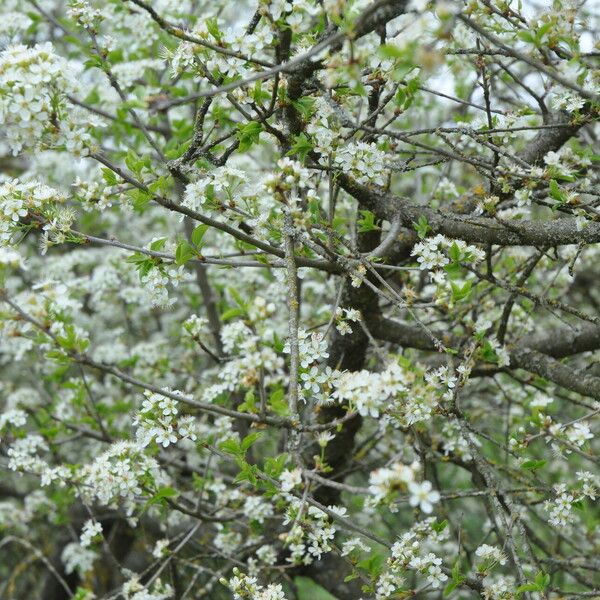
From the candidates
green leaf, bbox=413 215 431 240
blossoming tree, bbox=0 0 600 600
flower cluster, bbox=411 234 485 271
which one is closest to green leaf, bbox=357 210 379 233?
blossoming tree, bbox=0 0 600 600

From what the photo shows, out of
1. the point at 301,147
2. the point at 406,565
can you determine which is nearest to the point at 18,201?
the point at 301,147

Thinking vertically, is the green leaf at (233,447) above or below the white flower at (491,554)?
above

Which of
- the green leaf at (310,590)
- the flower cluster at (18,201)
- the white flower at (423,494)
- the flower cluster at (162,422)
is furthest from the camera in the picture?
the green leaf at (310,590)

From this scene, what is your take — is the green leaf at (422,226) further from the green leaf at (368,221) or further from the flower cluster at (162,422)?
the flower cluster at (162,422)

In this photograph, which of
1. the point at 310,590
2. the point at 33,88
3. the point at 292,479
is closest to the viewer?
the point at 292,479

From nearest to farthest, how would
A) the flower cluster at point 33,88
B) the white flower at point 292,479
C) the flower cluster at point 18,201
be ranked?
the white flower at point 292,479
the flower cluster at point 33,88
the flower cluster at point 18,201

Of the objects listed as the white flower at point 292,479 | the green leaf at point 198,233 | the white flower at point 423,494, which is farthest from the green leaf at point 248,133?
the white flower at point 423,494

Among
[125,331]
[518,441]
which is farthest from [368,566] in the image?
[125,331]

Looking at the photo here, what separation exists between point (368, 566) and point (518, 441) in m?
0.74

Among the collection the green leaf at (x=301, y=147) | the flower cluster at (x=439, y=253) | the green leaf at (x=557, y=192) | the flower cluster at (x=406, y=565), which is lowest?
the flower cluster at (x=406, y=565)

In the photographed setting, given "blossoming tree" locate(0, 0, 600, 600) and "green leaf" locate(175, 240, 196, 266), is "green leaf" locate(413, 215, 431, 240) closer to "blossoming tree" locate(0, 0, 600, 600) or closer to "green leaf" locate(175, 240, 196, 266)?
"blossoming tree" locate(0, 0, 600, 600)

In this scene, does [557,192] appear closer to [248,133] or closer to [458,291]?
[458,291]

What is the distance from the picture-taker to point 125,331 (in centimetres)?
597

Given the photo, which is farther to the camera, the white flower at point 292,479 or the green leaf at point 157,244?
the green leaf at point 157,244
